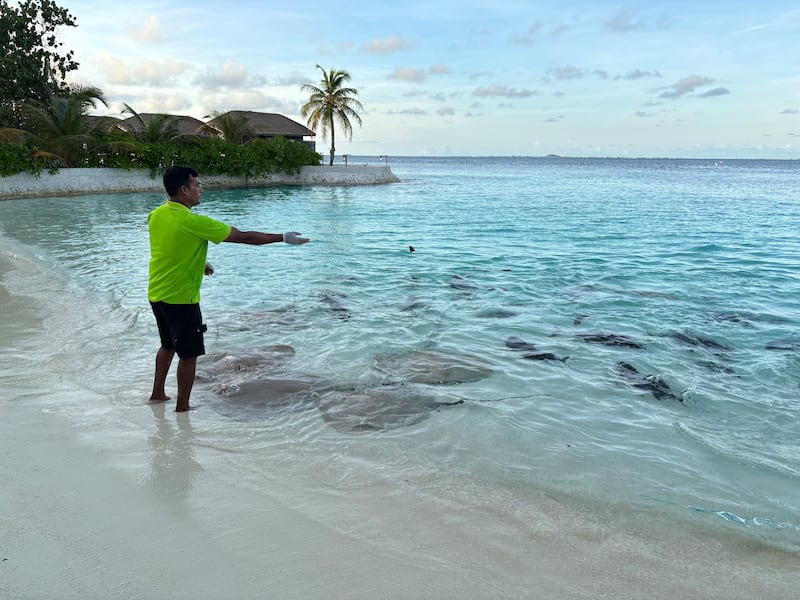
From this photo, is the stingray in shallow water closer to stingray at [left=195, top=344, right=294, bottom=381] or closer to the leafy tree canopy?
stingray at [left=195, top=344, right=294, bottom=381]

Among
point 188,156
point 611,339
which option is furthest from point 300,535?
point 188,156

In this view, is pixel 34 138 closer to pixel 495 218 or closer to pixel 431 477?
pixel 495 218

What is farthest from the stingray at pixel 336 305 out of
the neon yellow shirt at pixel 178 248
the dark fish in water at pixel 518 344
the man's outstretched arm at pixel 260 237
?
the man's outstretched arm at pixel 260 237

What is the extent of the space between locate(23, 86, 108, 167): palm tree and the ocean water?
17.0 metres

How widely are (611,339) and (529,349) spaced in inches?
47.0

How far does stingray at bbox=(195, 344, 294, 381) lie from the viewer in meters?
6.20

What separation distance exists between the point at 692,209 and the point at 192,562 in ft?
103

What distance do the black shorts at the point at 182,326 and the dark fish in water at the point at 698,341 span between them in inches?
235

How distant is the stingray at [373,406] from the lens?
501 cm

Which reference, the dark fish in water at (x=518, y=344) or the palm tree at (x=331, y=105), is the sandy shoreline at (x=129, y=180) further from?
the dark fish in water at (x=518, y=344)

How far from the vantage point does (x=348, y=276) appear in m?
12.1

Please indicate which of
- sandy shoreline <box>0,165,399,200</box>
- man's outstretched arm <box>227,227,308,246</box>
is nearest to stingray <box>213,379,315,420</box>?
man's outstretched arm <box>227,227,308,246</box>

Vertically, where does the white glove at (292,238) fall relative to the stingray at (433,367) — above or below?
above

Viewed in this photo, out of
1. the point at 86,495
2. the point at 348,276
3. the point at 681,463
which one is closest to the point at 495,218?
the point at 348,276
